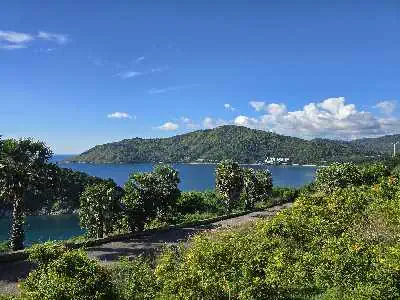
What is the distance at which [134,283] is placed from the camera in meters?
19.9

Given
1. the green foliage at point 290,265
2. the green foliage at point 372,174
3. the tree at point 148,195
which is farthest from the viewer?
the green foliage at point 372,174

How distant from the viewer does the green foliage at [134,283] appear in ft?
64.2

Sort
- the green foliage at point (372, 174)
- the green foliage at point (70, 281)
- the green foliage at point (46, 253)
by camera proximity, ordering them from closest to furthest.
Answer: the green foliage at point (70, 281) < the green foliage at point (46, 253) < the green foliage at point (372, 174)

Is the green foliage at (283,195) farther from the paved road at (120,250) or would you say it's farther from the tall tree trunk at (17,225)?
the tall tree trunk at (17,225)

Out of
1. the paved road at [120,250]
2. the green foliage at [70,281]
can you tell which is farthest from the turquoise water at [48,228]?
the green foliage at [70,281]

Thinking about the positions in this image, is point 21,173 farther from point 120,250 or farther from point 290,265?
point 290,265

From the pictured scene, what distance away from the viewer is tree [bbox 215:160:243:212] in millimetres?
84250

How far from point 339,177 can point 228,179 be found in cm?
2150

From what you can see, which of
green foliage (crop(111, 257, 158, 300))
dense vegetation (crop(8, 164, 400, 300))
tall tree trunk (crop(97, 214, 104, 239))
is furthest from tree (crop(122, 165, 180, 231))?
green foliage (crop(111, 257, 158, 300))

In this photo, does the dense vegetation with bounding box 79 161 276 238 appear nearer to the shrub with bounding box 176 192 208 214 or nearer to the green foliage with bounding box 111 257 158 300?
the shrub with bounding box 176 192 208 214

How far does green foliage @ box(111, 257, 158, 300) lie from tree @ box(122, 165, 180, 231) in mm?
41039

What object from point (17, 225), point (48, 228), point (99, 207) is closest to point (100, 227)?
point (99, 207)

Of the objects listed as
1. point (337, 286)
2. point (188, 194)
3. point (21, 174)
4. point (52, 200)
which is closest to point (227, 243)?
point (337, 286)

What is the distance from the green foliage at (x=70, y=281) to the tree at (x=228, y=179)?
65.8 meters
